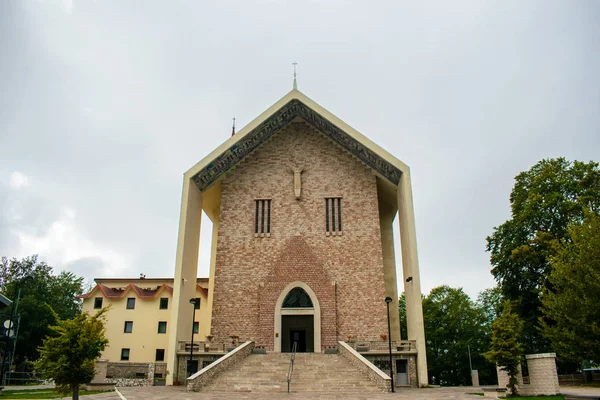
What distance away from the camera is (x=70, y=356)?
10000 millimetres

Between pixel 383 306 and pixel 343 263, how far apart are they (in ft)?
8.95

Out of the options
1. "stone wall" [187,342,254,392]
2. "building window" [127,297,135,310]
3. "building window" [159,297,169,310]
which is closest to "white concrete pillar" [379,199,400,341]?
"stone wall" [187,342,254,392]

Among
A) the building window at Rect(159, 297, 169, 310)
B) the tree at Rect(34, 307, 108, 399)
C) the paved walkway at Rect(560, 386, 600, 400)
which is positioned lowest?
the paved walkway at Rect(560, 386, 600, 400)

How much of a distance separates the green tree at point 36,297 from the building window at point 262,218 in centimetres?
1377

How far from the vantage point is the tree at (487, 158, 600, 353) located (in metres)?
22.0

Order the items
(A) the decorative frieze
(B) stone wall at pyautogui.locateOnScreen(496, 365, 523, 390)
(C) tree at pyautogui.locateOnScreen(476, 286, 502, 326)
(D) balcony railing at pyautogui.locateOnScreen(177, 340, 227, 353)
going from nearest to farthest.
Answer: (B) stone wall at pyautogui.locateOnScreen(496, 365, 523, 390) < (D) balcony railing at pyautogui.locateOnScreen(177, 340, 227, 353) < (A) the decorative frieze < (C) tree at pyautogui.locateOnScreen(476, 286, 502, 326)

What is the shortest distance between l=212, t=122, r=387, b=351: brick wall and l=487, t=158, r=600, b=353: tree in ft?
24.8

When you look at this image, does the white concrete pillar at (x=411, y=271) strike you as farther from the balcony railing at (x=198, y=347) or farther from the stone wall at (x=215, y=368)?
the balcony railing at (x=198, y=347)

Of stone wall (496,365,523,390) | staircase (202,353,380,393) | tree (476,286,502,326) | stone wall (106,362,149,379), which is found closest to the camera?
stone wall (496,365,523,390)

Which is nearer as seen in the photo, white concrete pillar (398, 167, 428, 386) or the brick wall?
white concrete pillar (398, 167, 428, 386)

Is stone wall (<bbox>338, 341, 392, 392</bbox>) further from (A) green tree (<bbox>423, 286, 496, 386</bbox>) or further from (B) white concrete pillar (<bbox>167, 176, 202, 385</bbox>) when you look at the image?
(A) green tree (<bbox>423, 286, 496, 386</bbox>)

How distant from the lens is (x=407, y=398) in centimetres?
1173

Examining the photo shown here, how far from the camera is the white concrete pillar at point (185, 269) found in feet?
61.6

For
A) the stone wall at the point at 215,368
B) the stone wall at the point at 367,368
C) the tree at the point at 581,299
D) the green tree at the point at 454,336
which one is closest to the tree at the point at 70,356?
the stone wall at the point at 215,368
